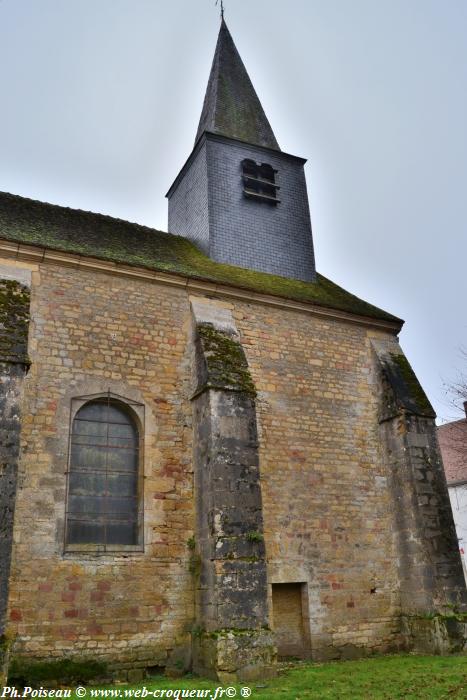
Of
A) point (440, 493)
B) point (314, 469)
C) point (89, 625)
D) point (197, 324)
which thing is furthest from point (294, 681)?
point (197, 324)

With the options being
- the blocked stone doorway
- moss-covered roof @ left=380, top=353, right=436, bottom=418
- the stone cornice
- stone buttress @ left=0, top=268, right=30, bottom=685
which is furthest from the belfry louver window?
the blocked stone doorway

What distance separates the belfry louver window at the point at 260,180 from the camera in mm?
15102

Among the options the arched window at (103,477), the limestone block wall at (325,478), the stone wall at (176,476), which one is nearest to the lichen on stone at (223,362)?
the stone wall at (176,476)

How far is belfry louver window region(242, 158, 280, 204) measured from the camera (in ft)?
49.5

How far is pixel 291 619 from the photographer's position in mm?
10461

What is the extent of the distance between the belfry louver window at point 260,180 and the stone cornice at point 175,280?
379cm

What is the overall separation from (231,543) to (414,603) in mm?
4194

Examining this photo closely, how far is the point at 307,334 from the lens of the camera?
41.2ft

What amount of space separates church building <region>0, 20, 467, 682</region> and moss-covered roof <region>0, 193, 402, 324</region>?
7cm

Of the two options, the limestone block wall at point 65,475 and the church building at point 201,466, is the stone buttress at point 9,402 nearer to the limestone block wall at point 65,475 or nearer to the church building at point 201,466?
the church building at point 201,466

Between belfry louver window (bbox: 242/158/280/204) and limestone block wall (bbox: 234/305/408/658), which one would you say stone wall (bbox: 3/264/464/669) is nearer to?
limestone block wall (bbox: 234/305/408/658)

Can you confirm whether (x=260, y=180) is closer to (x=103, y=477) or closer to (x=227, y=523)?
(x=103, y=477)

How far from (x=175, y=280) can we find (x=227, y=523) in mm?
4609

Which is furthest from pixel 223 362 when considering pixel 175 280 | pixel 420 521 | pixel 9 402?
pixel 420 521
